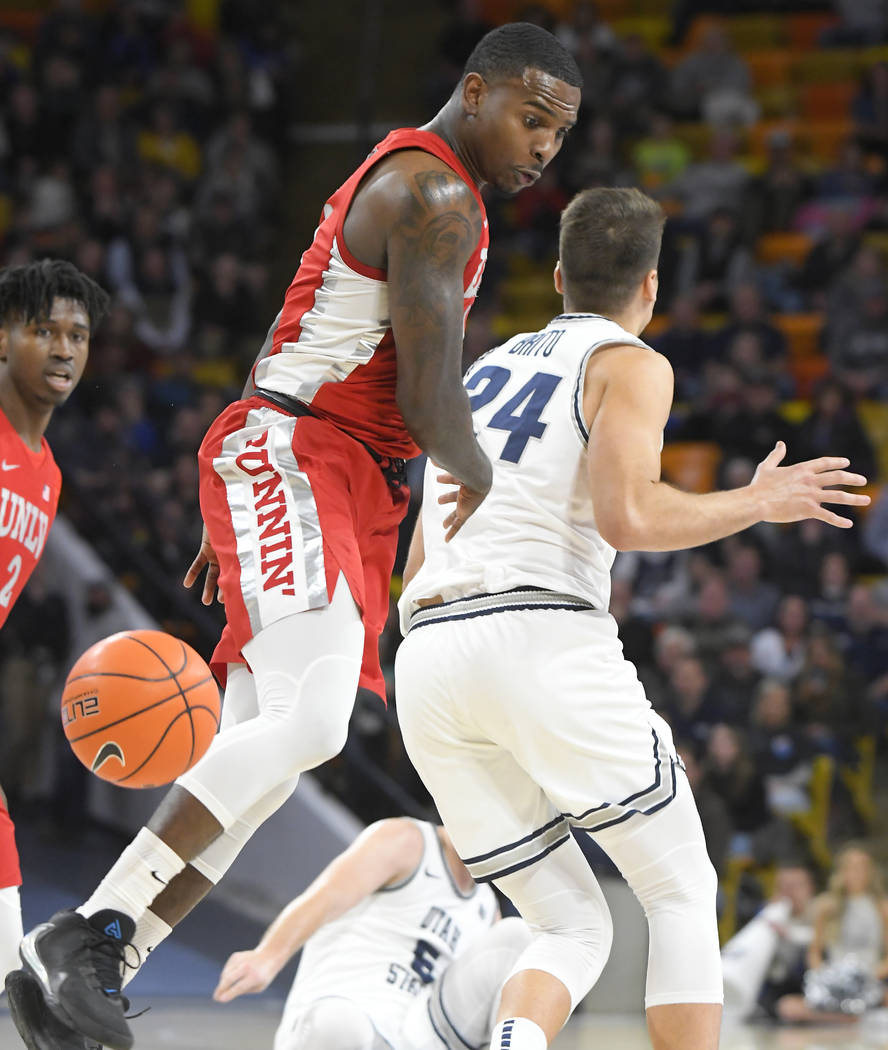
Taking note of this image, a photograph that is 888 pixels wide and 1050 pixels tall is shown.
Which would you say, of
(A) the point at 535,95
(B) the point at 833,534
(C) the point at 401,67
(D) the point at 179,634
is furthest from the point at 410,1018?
(C) the point at 401,67

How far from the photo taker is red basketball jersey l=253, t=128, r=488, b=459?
376 centimetres

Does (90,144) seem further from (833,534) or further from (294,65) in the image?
(833,534)

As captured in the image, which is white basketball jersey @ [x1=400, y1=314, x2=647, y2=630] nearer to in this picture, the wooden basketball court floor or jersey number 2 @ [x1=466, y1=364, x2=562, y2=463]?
jersey number 2 @ [x1=466, y1=364, x2=562, y2=463]

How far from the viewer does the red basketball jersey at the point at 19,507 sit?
4.31 m

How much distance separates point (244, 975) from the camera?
4.47 metres

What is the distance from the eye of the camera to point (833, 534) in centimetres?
1145

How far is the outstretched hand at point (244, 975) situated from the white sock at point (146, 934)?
88cm

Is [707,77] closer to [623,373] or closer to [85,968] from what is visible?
[623,373]

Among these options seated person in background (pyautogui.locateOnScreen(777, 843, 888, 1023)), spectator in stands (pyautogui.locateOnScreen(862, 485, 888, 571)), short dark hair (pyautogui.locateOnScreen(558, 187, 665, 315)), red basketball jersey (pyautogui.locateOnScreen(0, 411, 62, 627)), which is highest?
short dark hair (pyautogui.locateOnScreen(558, 187, 665, 315))

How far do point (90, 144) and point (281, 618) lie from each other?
12.0 meters

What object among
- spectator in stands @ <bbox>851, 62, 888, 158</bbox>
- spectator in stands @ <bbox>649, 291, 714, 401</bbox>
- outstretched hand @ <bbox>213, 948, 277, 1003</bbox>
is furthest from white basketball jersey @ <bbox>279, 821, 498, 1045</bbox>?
spectator in stands @ <bbox>851, 62, 888, 158</bbox>

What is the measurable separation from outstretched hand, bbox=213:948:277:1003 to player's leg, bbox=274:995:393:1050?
0.28 meters

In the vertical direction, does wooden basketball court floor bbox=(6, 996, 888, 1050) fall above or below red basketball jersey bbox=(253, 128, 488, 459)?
below

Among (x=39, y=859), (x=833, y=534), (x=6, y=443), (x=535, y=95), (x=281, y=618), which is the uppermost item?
(x=535, y=95)
